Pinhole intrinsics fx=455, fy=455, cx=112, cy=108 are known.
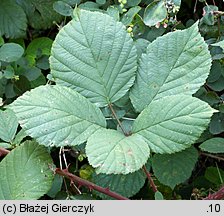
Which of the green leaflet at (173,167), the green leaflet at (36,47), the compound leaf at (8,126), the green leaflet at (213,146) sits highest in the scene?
the compound leaf at (8,126)

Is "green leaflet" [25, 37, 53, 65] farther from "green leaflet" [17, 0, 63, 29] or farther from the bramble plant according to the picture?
the bramble plant

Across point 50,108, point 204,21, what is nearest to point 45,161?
point 50,108

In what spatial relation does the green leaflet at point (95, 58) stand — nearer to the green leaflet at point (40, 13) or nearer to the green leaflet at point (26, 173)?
the green leaflet at point (26, 173)

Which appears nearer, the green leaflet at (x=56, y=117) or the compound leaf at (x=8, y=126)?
the green leaflet at (x=56, y=117)

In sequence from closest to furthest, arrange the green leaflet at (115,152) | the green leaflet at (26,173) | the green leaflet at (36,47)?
1. the green leaflet at (115,152)
2. the green leaflet at (26,173)
3. the green leaflet at (36,47)

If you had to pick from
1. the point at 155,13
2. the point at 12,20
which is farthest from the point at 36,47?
the point at 155,13
